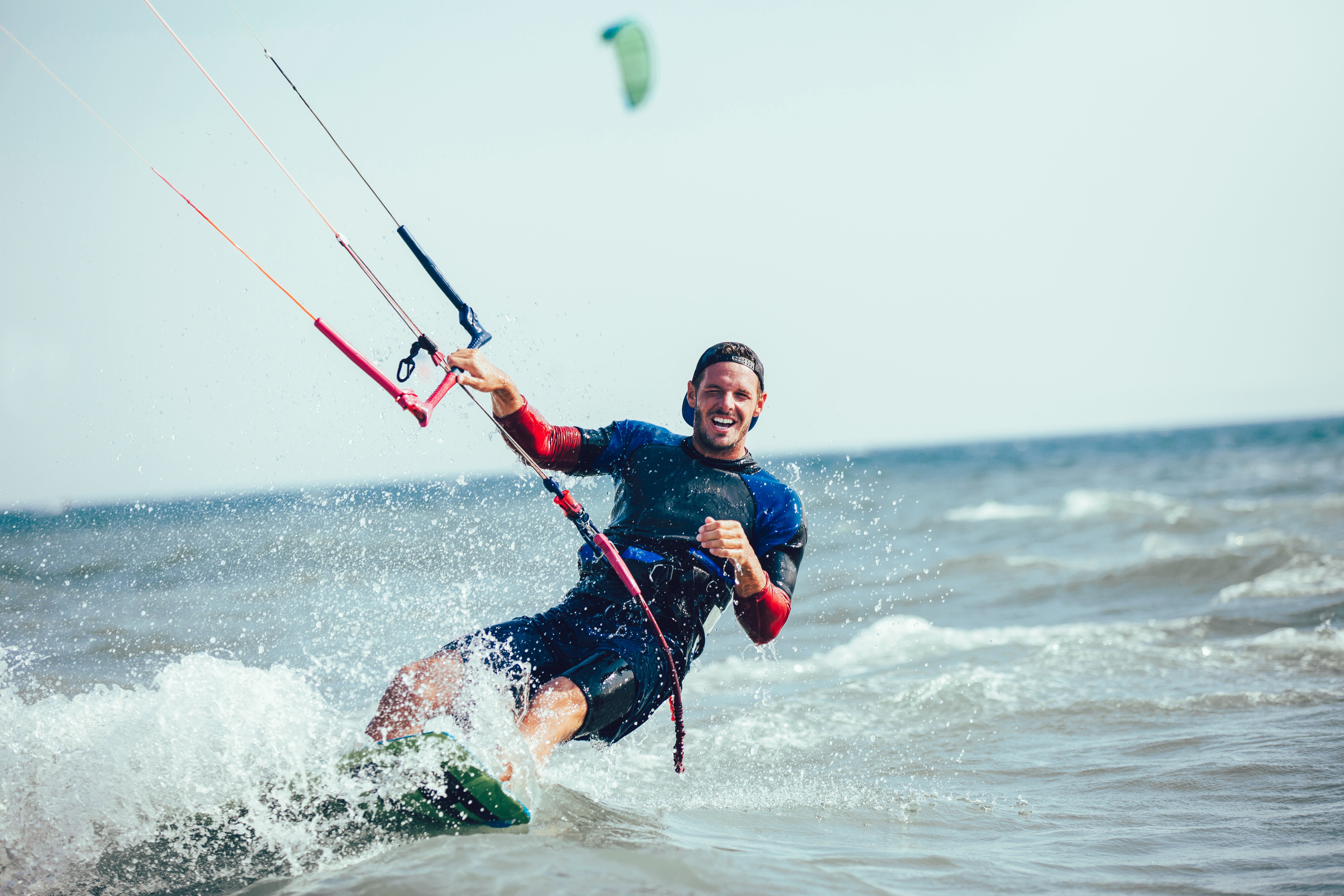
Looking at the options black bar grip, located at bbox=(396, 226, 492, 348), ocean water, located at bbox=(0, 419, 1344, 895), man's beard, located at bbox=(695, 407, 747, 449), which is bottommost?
ocean water, located at bbox=(0, 419, 1344, 895)

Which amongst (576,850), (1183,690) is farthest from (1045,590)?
(576,850)

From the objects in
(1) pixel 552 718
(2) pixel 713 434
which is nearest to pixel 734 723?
(2) pixel 713 434

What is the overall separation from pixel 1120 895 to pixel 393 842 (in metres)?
2.46

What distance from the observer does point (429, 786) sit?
3.14 m

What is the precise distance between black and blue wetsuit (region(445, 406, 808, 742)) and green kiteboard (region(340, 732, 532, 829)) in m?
0.48

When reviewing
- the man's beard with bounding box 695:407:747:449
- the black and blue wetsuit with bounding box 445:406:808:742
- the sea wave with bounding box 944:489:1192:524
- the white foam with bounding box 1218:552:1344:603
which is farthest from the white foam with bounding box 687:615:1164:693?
the sea wave with bounding box 944:489:1192:524

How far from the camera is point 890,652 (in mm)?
8305

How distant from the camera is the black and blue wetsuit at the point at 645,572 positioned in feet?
12.3

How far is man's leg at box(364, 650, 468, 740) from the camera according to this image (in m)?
3.39

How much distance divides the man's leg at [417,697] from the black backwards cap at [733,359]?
155 cm

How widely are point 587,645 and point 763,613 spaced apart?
749 millimetres

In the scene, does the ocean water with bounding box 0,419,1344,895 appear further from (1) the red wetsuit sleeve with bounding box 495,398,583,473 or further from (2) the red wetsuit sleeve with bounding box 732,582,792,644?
(1) the red wetsuit sleeve with bounding box 495,398,583,473

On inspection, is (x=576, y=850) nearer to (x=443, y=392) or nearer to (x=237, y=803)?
(x=237, y=803)

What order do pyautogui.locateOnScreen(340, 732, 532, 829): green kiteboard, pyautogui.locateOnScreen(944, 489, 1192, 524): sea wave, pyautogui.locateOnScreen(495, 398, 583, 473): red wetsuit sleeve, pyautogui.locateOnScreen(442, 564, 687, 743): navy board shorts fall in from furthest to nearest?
1. pyautogui.locateOnScreen(944, 489, 1192, 524): sea wave
2. pyautogui.locateOnScreen(495, 398, 583, 473): red wetsuit sleeve
3. pyautogui.locateOnScreen(442, 564, 687, 743): navy board shorts
4. pyautogui.locateOnScreen(340, 732, 532, 829): green kiteboard
